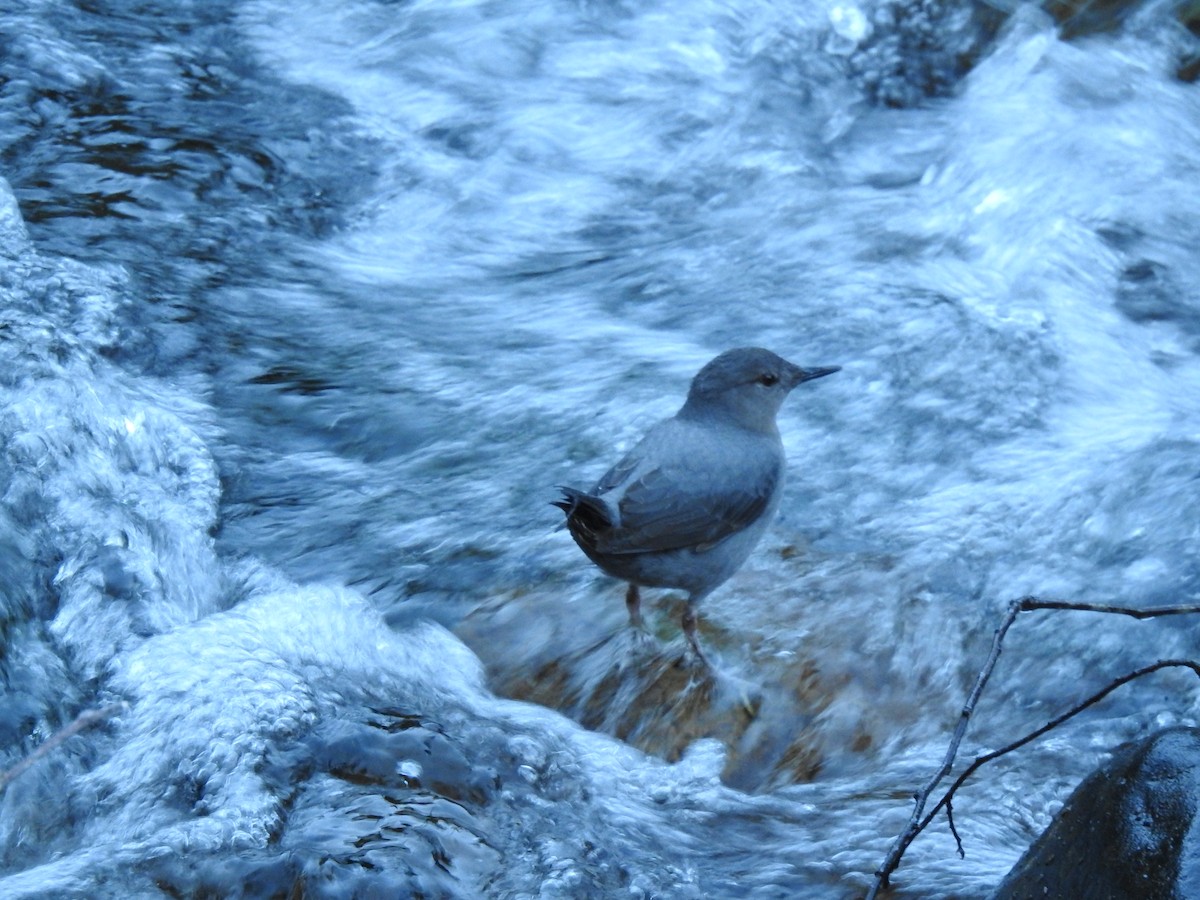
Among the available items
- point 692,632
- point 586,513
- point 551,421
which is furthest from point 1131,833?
point 551,421

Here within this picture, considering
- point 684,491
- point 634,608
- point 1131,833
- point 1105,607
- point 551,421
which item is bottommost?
point 551,421

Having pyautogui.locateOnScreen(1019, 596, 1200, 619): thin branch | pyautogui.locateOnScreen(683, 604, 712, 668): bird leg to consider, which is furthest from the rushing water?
pyautogui.locateOnScreen(1019, 596, 1200, 619): thin branch

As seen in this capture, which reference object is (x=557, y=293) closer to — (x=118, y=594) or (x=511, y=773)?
(x=118, y=594)

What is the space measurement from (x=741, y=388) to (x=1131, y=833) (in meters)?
2.33

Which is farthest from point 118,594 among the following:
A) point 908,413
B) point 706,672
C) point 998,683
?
point 908,413

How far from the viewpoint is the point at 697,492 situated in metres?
4.29

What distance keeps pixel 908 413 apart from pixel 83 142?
4.01 metres

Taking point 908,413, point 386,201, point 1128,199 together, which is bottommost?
point 386,201

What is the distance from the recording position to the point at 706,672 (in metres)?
4.31

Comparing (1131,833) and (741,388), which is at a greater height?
(1131,833)

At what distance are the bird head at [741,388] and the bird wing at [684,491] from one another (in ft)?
0.44

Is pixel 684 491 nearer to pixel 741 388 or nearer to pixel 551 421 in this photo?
pixel 741 388

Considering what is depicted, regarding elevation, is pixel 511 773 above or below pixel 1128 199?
below

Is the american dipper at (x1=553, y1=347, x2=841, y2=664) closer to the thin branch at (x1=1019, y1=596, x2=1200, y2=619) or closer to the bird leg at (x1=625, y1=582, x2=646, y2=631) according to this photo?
the bird leg at (x1=625, y1=582, x2=646, y2=631)
